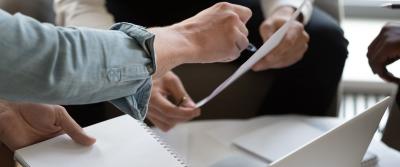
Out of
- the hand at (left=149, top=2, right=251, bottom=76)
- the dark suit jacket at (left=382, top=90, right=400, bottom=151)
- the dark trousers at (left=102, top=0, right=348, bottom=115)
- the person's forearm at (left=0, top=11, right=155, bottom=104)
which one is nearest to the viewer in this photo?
the person's forearm at (left=0, top=11, right=155, bottom=104)

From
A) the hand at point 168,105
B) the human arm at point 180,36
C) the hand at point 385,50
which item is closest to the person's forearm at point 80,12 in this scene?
the human arm at point 180,36

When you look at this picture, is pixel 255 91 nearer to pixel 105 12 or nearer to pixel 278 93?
pixel 278 93

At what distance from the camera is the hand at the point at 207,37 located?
713 millimetres

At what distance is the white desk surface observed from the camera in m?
0.94

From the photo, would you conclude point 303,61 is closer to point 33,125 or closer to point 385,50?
point 385,50

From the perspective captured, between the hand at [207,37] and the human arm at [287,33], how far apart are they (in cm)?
25

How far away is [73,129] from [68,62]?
210 millimetres

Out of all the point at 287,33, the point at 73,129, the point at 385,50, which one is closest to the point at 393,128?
the point at 385,50

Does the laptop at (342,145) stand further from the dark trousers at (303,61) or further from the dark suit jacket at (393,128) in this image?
the dark trousers at (303,61)

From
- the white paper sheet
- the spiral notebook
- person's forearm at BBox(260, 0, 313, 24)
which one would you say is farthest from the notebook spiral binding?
person's forearm at BBox(260, 0, 313, 24)

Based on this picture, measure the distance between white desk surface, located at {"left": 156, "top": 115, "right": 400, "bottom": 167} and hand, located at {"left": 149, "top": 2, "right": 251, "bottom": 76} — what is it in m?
0.26

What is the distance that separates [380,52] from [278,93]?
0.38 m

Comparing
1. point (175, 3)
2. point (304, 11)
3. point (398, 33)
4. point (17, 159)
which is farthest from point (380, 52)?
point (17, 159)

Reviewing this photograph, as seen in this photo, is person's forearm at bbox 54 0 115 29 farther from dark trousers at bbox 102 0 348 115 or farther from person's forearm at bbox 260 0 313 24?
person's forearm at bbox 260 0 313 24
